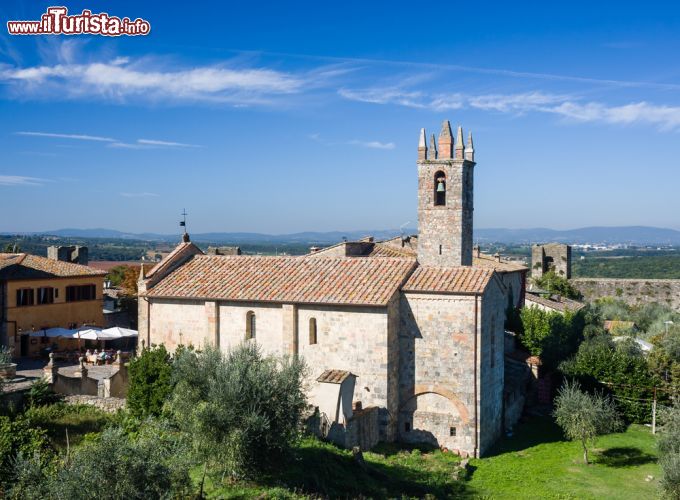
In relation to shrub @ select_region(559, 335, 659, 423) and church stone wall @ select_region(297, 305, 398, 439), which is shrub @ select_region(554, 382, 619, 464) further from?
church stone wall @ select_region(297, 305, 398, 439)

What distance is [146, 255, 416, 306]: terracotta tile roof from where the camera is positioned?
23.7 meters

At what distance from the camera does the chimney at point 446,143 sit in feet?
88.4

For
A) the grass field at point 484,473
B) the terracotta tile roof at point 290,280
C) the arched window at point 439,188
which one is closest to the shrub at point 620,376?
the grass field at point 484,473

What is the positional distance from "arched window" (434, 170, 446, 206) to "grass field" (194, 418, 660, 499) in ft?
A: 32.1

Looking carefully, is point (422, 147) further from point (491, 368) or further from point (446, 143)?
point (491, 368)

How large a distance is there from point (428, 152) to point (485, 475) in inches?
503

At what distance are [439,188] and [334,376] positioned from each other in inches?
374

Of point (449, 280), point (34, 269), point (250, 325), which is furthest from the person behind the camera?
point (34, 269)

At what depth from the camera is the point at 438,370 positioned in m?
23.1

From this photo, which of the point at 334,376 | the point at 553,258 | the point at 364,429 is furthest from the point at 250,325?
the point at 553,258

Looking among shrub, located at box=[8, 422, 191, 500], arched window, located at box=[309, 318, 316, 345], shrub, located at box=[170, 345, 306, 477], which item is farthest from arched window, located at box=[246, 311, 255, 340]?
shrub, located at box=[8, 422, 191, 500]

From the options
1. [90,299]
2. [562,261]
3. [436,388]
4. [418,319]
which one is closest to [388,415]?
[436,388]

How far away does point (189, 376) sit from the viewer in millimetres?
16844

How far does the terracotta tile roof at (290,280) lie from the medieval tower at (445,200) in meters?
2.51
